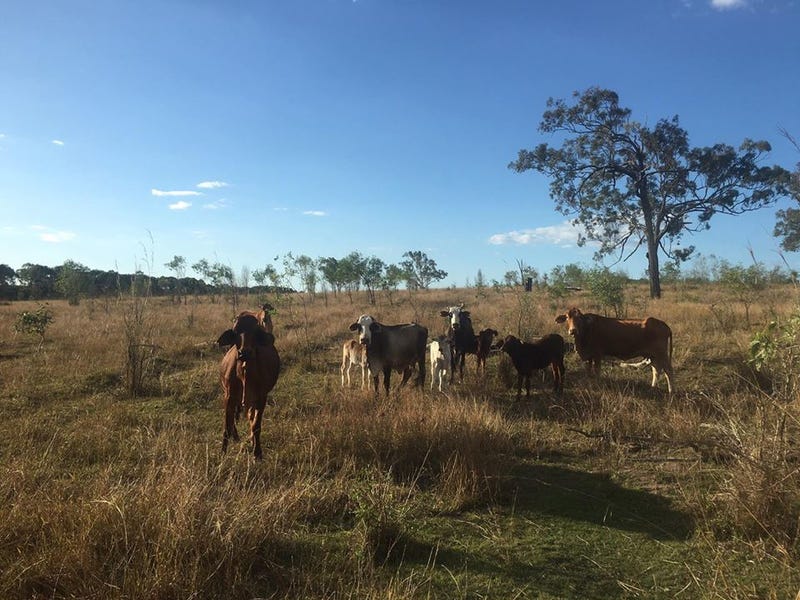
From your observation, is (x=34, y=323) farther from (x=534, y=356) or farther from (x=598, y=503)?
(x=598, y=503)

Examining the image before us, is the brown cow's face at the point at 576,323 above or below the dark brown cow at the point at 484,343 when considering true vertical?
above

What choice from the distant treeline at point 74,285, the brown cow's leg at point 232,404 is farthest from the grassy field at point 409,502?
the distant treeline at point 74,285

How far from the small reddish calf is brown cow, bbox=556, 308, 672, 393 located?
949mm

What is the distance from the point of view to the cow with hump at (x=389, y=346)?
9359 millimetres

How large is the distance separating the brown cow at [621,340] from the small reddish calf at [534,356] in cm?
95

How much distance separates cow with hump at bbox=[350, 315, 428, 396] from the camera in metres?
9.36

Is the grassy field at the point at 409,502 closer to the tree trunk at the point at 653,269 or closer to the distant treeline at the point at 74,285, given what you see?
the tree trunk at the point at 653,269

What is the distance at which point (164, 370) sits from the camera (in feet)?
38.1

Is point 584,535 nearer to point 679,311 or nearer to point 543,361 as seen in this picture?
point 543,361

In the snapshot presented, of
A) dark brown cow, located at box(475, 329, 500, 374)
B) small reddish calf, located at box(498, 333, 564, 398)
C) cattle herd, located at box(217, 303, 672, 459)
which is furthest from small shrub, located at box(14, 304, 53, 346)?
small reddish calf, located at box(498, 333, 564, 398)

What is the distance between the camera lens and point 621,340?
991cm

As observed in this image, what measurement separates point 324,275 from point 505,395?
4097 cm

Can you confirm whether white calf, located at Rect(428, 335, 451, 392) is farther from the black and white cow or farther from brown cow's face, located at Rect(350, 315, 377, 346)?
brown cow's face, located at Rect(350, 315, 377, 346)

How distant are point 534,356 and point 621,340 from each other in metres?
2.17
